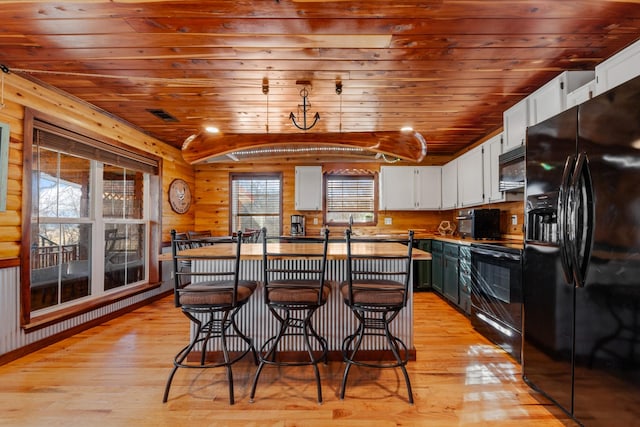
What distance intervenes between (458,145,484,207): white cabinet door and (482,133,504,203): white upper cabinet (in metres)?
0.12

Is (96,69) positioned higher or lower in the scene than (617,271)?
higher

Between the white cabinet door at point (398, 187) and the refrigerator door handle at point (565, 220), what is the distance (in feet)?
12.1

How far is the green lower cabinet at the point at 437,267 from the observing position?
4.44 m

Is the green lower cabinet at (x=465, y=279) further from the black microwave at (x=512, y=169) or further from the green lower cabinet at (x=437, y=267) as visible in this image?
the black microwave at (x=512, y=169)

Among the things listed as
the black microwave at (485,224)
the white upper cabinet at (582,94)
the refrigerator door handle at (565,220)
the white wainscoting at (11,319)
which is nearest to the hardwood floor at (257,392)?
the white wainscoting at (11,319)

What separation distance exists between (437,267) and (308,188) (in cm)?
250

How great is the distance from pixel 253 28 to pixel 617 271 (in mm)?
2355

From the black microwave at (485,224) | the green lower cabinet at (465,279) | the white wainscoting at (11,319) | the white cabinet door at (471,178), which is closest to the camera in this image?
the white wainscoting at (11,319)

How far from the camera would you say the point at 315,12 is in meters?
1.85

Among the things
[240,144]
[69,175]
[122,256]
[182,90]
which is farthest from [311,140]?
[122,256]

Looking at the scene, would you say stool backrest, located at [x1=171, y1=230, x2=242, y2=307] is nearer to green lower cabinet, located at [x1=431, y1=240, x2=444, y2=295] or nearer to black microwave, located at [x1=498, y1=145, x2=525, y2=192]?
black microwave, located at [x1=498, y1=145, x2=525, y2=192]

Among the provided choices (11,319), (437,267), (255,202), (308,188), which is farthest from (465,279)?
(11,319)

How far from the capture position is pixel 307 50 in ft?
7.47

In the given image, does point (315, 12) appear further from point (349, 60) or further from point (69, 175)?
point (69, 175)
